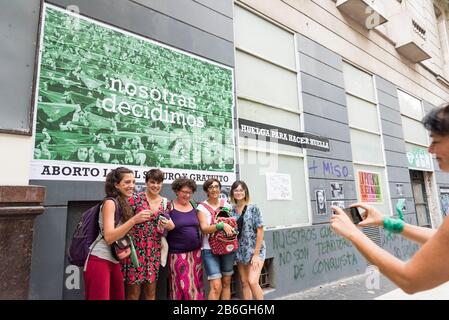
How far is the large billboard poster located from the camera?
10.9ft

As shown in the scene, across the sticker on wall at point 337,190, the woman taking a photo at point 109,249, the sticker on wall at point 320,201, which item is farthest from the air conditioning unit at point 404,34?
the woman taking a photo at point 109,249

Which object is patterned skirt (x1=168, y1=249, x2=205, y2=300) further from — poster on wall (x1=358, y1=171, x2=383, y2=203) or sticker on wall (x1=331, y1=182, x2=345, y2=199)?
poster on wall (x1=358, y1=171, x2=383, y2=203)

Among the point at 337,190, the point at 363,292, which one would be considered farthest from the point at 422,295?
the point at 337,190

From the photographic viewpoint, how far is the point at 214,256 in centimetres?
359

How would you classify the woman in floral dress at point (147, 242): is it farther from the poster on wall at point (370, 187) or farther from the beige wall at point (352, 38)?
the poster on wall at point (370, 187)

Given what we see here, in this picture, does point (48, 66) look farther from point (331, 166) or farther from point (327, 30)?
point (327, 30)

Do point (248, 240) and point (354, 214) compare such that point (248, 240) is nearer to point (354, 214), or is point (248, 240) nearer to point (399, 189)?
point (354, 214)

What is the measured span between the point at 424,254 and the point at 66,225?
331cm

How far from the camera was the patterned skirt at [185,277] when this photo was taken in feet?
10.6

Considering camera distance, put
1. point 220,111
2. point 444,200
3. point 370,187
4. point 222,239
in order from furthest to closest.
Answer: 1. point 444,200
2. point 370,187
3. point 220,111
4. point 222,239

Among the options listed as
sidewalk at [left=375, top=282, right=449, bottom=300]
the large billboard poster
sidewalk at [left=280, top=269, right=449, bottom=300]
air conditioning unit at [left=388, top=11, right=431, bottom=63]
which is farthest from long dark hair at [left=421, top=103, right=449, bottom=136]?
air conditioning unit at [left=388, top=11, right=431, bottom=63]

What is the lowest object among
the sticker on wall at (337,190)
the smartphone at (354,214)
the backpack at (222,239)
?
the backpack at (222,239)

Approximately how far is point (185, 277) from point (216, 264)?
0.46 m

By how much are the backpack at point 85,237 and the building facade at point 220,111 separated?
1.86ft
